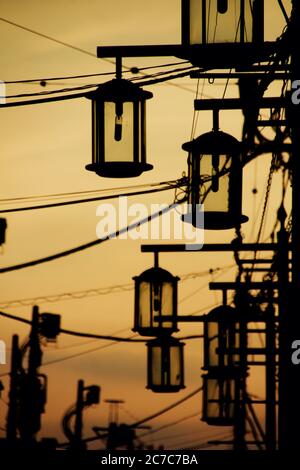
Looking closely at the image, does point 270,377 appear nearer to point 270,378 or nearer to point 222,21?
point 270,378

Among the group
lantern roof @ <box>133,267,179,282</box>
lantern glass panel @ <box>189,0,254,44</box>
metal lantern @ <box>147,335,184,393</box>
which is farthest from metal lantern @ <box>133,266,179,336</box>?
lantern glass panel @ <box>189,0,254,44</box>

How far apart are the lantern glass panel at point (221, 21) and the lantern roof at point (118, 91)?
947 mm

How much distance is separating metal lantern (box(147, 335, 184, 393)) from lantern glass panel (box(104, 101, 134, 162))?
12.0m

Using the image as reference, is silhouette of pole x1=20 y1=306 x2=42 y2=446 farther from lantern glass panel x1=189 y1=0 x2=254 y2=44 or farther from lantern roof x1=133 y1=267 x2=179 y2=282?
lantern glass panel x1=189 y1=0 x2=254 y2=44

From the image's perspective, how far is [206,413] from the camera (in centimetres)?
2808

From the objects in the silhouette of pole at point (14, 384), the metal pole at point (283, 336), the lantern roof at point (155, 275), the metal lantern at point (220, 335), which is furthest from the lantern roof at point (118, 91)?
the silhouette of pole at point (14, 384)

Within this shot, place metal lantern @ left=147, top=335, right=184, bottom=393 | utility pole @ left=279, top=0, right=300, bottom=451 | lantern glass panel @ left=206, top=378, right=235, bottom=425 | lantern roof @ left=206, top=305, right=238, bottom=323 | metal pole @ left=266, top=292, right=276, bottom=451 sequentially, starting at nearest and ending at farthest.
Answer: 1. utility pole @ left=279, top=0, right=300, bottom=451
2. metal pole @ left=266, top=292, right=276, bottom=451
3. lantern roof @ left=206, top=305, right=238, bottom=323
4. metal lantern @ left=147, top=335, right=184, bottom=393
5. lantern glass panel @ left=206, top=378, right=235, bottom=425

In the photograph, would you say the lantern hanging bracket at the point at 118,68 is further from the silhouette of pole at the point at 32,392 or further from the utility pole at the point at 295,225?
the silhouette of pole at the point at 32,392

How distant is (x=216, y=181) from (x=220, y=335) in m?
10.4

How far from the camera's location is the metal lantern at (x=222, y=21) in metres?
14.1

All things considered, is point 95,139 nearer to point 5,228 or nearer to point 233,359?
point 233,359

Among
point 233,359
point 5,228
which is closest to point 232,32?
point 233,359

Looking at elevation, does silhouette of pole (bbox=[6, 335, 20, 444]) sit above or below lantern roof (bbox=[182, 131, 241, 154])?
above

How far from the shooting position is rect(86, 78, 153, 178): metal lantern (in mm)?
14511
